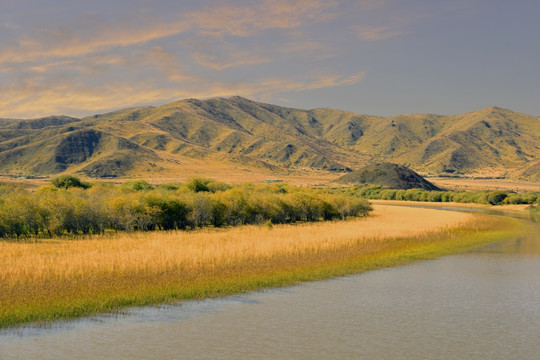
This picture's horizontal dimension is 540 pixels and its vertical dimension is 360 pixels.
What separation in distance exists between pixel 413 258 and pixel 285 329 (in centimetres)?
2034

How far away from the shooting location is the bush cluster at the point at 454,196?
397ft

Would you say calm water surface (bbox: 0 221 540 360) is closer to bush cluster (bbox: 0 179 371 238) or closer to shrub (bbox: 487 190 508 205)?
bush cluster (bbox: 0 179 371 238)

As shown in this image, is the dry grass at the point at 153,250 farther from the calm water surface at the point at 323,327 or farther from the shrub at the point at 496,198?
the shrub at the point at 496,198

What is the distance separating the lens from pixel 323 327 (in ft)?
61.4

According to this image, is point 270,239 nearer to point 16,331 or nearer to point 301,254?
point 301,254

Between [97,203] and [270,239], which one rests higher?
[97,203]

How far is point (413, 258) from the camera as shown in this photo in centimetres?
3622

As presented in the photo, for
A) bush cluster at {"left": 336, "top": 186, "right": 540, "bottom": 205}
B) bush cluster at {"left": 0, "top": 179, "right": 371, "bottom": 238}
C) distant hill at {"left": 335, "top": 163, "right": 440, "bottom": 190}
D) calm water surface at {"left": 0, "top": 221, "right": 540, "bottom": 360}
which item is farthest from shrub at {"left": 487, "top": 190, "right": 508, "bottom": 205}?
calm water surface at {"left": 0, "top": 221, "right": 540, "bottom": 360}

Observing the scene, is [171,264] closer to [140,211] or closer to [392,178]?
[140,211]

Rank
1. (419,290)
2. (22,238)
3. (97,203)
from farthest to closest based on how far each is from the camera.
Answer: (97,203)
(22,238)
(419,290)

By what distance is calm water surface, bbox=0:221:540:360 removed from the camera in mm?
15977

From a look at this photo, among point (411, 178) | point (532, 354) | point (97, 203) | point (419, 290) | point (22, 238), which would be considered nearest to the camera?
point (532, 354)

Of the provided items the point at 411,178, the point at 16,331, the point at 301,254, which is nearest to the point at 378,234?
the point at 301,254

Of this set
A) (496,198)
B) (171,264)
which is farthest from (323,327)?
(496,198)
